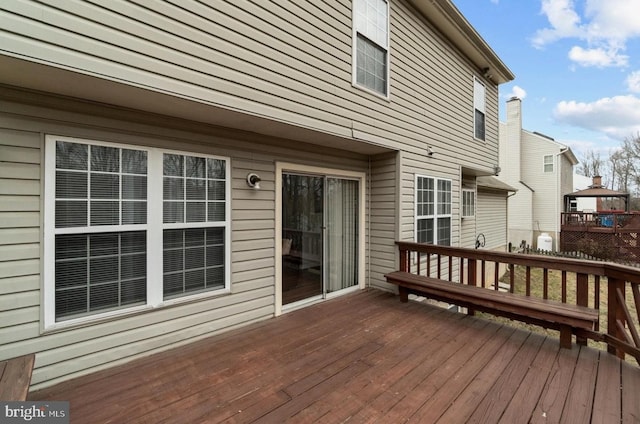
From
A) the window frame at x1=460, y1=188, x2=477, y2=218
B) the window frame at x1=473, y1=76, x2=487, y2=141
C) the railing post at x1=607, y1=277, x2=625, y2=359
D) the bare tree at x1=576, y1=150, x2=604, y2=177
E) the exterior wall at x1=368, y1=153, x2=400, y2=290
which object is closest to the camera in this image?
the railing post at x1=607, y1=277, x2=625, y2=359

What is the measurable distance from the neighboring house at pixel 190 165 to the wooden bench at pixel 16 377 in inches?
6.5

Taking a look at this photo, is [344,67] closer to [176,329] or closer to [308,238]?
[308,238]

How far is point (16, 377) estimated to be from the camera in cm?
193

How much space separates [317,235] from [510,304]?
103 inches

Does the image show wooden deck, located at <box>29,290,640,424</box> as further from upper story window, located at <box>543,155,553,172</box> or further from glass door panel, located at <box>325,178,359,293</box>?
upper story window, located at <box>543,155,553,172</box>

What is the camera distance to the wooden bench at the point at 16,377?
1.76 m

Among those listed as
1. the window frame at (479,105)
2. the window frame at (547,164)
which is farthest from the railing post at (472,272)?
the window frame at (547,164)

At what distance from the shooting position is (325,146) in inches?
175

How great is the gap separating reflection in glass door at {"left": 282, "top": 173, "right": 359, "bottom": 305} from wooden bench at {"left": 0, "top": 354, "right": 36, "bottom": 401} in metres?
2.53

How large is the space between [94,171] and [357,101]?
321 cm

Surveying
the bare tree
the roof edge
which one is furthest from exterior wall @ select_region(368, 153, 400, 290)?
the bare tree

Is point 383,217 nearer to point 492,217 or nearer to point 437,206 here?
point 437,206

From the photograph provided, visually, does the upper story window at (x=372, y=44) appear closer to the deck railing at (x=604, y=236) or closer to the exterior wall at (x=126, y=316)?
the exterior wall at (x=126, y=316)

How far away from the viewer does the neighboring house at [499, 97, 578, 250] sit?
14.9 metres
